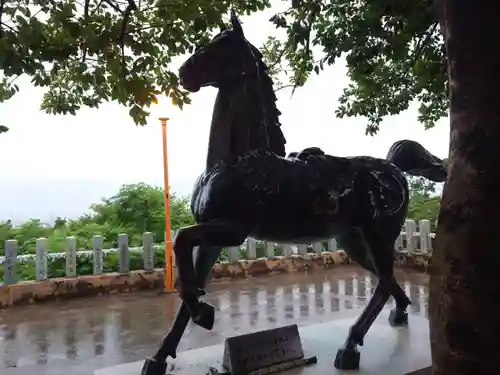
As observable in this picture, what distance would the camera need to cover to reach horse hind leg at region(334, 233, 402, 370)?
296 cm

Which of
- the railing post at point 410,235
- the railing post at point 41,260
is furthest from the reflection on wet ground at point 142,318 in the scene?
the railing post at point 410,235

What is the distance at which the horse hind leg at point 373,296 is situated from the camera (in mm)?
2965

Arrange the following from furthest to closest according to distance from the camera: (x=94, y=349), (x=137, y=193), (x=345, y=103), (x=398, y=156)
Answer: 1. (x=137, y=193)
2. (x=345, y=103)
3. (x=94, y=349)
4. (x=398, y=156)

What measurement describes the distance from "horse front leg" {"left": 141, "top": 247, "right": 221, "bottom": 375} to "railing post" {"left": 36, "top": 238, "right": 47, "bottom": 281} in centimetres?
519

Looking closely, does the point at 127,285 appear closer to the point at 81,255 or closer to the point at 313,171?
the point at 81,255

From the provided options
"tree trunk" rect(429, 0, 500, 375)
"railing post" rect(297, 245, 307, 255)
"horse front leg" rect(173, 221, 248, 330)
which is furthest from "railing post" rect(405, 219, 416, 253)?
"tree trunk" rect(429, 0, 500, 375)

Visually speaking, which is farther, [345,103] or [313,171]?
[345,103]

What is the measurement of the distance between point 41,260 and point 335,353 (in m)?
5.59

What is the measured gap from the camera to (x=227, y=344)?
2820mm

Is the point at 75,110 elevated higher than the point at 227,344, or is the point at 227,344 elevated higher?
the point at 75,110

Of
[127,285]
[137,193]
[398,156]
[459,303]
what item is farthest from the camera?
[137,193]

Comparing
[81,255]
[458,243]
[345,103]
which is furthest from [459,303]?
[81,255]

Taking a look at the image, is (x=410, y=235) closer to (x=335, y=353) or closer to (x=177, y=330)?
(x=335, y=353)

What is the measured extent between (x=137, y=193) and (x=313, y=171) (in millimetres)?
7306
